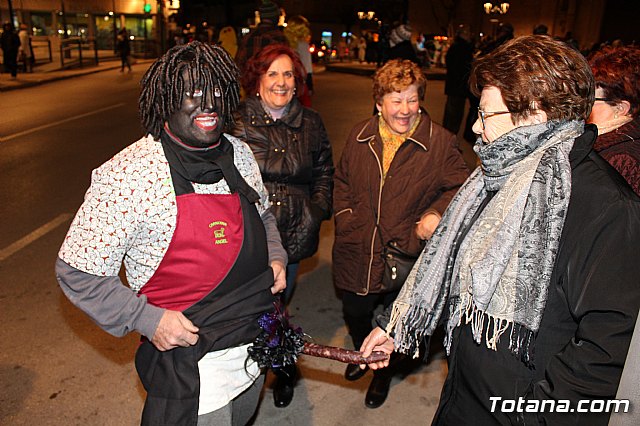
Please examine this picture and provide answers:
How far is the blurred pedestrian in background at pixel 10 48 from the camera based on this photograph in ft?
70.3

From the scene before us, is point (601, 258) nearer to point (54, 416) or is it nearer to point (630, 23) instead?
point (54, 416)

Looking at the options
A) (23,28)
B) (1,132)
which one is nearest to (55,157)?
(1,132)

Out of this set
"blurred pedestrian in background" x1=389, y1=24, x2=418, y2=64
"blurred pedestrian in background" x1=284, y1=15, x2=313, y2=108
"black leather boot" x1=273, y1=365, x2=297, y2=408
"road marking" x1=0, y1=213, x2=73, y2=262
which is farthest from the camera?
"blurred pedestrian in background" x1=284, y1=15, x2=313, y2=108

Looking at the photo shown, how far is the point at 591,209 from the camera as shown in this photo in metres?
1.71

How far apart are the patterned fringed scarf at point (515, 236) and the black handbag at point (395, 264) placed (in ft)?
4.48

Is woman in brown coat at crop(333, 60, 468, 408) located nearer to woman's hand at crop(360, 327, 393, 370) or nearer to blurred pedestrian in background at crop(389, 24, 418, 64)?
woman's hand at crop(360, 327, 393, 370)

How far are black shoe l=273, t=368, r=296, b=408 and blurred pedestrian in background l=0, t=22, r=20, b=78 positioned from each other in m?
21.9

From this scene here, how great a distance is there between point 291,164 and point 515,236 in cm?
185

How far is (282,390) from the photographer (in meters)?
3.64

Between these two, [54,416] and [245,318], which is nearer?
[245,318]

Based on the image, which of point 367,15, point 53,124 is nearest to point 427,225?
point 53,124

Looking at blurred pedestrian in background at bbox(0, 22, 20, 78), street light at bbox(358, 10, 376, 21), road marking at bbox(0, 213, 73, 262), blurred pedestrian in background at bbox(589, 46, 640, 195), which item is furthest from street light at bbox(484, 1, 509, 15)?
blurred pedestrian in background at bbox(589, 46, 640, 195)

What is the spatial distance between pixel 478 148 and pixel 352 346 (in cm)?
258

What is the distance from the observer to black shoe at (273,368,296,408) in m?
3.61
